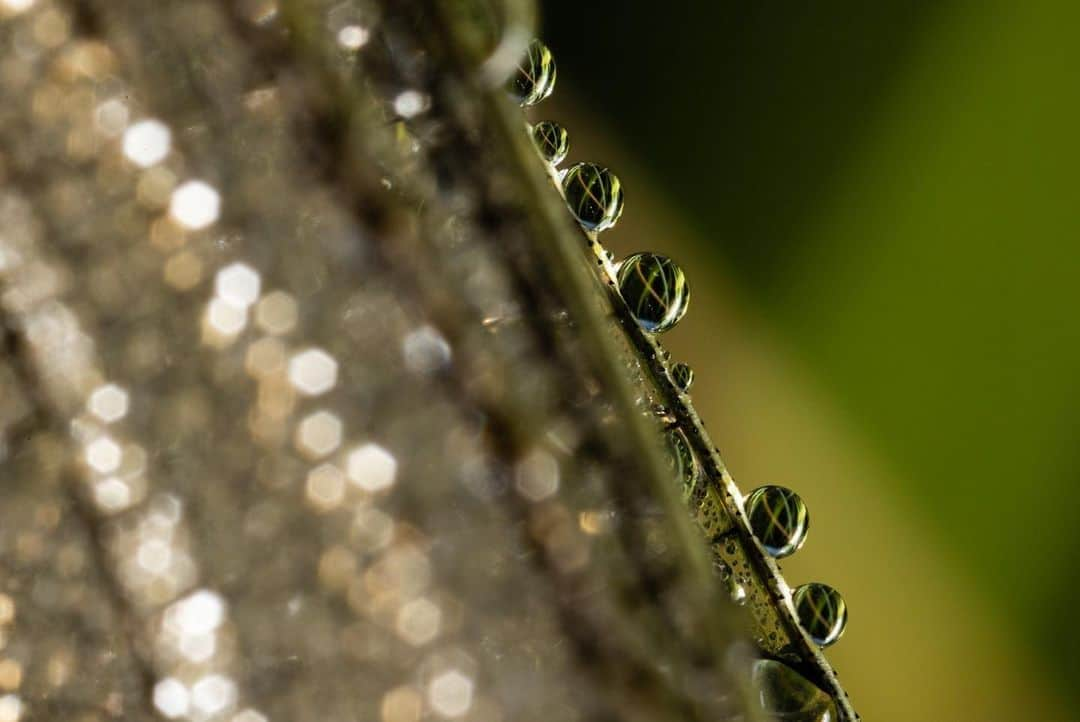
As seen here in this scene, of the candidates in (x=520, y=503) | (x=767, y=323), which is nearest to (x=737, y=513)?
(x=520, y=503)

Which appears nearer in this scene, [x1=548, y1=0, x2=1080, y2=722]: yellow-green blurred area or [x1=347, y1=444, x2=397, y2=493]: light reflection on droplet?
[x1=347, y1=444, x2=397, y2=493]: light reflection on droplet

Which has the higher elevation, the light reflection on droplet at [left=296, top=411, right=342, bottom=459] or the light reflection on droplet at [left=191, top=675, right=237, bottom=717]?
the light reflection on droplet at [left=296, top=411, right=342, bottom=459]

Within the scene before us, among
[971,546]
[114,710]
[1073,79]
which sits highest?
[1073,79]

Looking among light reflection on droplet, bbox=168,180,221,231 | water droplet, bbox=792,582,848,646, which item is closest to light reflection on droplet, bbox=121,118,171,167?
light reflection on droplet, bbox=168,180,221,231

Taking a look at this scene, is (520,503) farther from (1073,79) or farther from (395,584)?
(1073,79)

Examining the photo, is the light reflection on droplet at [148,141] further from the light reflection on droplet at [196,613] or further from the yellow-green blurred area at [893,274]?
the yellow-green blurred area at [893,274]

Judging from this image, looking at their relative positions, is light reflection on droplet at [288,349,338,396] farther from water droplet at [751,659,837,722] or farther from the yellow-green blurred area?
the yellow-green blurred area
